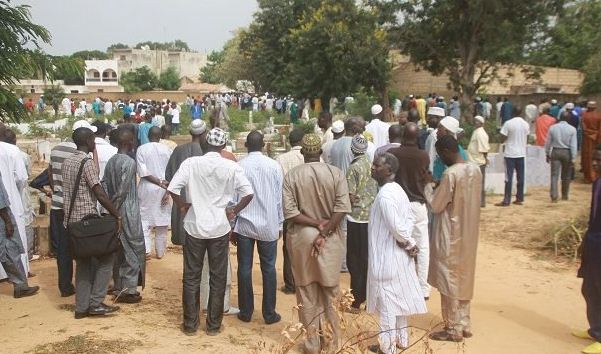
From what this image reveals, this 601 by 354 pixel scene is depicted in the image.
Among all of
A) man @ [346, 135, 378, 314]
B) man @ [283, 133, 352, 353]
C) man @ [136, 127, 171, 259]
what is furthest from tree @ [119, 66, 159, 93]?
man @ [283, 133, 352, 353]

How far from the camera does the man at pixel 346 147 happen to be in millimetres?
6418

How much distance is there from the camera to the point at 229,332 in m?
5.12

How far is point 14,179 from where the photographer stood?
6105 millimetres

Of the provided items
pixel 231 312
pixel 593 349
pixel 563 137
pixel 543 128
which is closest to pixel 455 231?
pixel 593 349

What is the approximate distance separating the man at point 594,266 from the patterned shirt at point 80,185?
3.98 m

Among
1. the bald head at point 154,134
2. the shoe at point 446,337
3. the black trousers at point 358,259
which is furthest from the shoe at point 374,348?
the bald head at point 154,134

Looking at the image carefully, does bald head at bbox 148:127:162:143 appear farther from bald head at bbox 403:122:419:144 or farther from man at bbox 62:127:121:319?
bald head at bbox 403:122:419:144

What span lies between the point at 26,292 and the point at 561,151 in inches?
325

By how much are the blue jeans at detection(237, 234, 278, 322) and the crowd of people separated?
0.01 m

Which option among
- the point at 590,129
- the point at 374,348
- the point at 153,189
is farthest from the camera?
the point at 590,129

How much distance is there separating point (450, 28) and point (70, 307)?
1578 cm

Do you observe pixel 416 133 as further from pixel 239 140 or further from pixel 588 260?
pixel 239 140

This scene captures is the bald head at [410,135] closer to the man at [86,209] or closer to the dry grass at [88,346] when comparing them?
the man at [86,209]

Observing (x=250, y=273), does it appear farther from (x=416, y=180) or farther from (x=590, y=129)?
(x=590, y=129)
